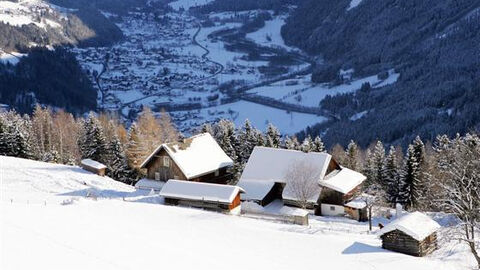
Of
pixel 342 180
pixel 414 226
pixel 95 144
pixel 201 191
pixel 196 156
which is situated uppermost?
pixel 95 144

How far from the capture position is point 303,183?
186ft

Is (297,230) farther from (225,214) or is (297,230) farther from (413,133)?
(413,133)

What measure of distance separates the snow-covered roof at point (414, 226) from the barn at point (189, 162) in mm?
23365

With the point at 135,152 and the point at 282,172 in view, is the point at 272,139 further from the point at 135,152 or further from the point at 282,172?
the point at 135,152

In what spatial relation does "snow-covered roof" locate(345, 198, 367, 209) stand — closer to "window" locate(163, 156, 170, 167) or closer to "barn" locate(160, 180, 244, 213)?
"barn" locate(160, 180, 244, 213)

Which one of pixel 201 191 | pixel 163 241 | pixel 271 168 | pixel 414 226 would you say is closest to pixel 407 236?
pixel 414 226

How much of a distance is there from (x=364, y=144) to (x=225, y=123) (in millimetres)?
58807

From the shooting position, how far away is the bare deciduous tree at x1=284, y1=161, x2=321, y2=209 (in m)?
56.3

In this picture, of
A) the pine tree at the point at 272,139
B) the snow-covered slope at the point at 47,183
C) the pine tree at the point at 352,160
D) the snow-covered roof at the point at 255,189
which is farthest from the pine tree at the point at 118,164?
the pine tree at the point at 352,160

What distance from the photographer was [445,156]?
64.1 metres

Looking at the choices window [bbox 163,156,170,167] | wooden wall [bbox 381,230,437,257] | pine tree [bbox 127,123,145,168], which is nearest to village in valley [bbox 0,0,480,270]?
wooden wall [bbox 381,230,437,257]

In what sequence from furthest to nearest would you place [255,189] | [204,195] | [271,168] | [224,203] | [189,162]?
1. [271,168]
2. [189,162]
3. [255,189]
4. [204,195]
5. [224,203]

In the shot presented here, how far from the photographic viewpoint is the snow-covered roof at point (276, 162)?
58375 millimetres

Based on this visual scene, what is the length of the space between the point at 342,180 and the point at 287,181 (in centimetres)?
547
